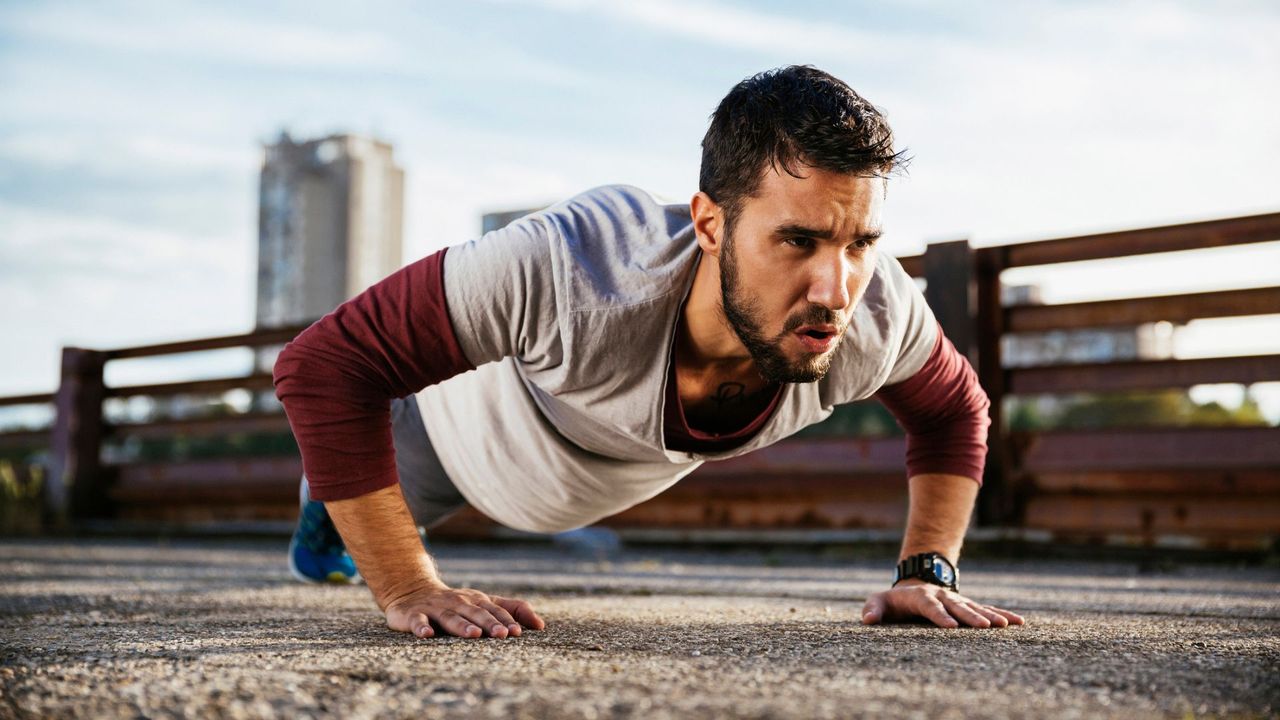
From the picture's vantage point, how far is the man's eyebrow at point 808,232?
6.45 feet

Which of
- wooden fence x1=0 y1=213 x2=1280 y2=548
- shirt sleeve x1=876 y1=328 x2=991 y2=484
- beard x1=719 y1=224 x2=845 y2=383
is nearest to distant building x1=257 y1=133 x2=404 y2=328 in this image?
wooden fence x1=0 y1=213 x2=1280 y2=548

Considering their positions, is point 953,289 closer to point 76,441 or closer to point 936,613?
point 936,613

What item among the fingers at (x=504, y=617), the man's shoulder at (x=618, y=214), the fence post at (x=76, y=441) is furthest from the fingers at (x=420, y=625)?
the fence post at (x=76, y=441)

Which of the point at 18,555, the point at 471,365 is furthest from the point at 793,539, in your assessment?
the point at 18,555

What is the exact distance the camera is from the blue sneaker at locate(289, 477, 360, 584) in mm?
3002

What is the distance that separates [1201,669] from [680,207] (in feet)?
4.45

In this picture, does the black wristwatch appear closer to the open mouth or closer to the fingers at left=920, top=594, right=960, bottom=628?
the fingers at left=920, top=594, right=960, bottom=628

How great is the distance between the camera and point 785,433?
7.84ft

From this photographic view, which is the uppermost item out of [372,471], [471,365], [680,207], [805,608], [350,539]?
[680,207]

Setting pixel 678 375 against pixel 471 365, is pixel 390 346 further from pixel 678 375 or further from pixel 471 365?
pixel 678 375

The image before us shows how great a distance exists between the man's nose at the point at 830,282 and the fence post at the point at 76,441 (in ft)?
22.5

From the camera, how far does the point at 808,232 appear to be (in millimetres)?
1972

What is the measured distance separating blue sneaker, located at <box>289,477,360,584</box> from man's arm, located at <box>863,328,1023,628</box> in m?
1.62

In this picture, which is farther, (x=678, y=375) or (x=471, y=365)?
(x=678, y=375)
